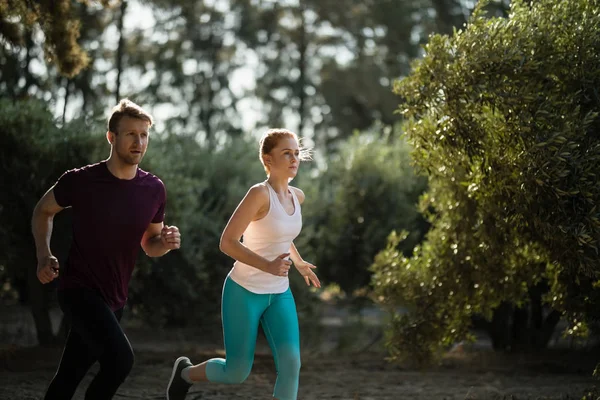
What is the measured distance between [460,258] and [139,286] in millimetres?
5766

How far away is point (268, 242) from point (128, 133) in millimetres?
1065

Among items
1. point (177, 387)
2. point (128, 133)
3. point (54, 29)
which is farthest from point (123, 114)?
point (54, 29)

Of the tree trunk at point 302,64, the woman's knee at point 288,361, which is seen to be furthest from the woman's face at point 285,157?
the tree trunk at point 302,64

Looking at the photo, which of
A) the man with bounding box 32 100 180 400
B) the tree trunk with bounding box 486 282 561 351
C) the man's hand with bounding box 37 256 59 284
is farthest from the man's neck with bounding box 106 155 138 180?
the tree trunk with bounding box 486 282 561 351

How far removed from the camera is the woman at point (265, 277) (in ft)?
15.3

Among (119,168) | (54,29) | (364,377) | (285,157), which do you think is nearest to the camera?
(119,168)

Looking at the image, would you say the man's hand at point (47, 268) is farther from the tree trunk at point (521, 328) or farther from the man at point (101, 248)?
the tree trunk at point (521, 328)

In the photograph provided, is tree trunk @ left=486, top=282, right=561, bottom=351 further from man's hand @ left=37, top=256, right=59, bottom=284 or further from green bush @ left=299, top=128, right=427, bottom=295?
man's hand @ left=37, top=256, right=59, bottom=284

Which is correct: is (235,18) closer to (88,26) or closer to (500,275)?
(88,26)

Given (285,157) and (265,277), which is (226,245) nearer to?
(265,277)

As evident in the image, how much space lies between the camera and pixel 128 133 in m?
4.55

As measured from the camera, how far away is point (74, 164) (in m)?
10.4

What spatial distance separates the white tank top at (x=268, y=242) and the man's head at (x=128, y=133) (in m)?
0.81

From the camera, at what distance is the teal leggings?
4660mm
